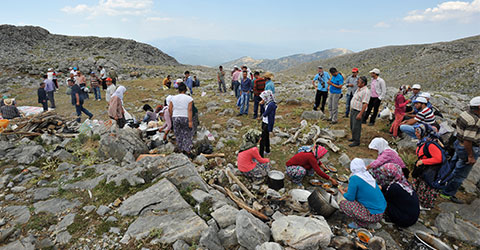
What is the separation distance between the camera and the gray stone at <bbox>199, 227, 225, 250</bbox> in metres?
3.43

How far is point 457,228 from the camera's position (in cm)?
431

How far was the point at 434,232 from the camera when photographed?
4.34 m

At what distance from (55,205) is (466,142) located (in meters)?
8.92

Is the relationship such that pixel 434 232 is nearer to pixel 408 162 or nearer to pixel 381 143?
pixel 381 143

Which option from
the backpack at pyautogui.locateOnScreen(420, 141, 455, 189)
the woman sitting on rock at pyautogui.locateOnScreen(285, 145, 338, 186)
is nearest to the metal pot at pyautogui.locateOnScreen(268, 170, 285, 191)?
the woman sitting on rock at pyautogui.locateOnScreen(285, 145, 338, 186)

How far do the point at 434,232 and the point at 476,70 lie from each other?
3677cm

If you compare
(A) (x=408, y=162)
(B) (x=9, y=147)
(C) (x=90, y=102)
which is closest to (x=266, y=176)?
(A) (x=408, y=162)

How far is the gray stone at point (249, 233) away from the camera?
3393 mm

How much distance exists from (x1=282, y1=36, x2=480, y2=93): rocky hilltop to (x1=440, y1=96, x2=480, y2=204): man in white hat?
25592mm

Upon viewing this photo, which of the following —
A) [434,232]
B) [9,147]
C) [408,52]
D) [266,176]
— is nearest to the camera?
[434,232]

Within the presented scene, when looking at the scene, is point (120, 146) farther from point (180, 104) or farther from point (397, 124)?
point (397, 124)

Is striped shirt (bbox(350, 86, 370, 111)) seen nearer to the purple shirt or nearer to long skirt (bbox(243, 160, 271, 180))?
long skirt (bbox(243, 160, 271, 180))

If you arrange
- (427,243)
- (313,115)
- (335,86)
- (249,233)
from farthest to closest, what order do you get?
(313,115), (335,86), (427,243), (249,233)

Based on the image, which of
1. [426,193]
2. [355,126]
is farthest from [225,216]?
[355,126]
